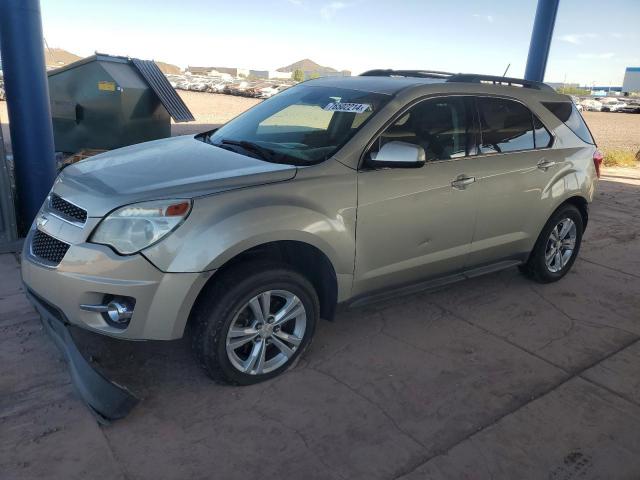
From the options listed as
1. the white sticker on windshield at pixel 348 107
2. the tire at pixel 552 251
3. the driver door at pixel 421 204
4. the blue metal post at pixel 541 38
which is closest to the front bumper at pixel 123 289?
the driver door at pixel 421 204

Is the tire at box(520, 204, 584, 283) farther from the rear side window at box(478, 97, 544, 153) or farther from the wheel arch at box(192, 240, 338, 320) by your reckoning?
the wheel arch at box(192, 240, 338, 320)

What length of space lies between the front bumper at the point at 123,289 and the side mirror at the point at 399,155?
1.28m

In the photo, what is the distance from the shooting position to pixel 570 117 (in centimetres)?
474

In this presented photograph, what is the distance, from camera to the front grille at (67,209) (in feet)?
9.27

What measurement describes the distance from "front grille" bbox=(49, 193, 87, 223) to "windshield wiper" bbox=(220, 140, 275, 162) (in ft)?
3.59

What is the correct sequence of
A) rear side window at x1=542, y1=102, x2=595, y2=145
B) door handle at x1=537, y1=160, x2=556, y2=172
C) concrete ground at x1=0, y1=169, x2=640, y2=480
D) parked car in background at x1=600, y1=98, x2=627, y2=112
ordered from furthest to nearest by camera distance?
parked car in background at x1=600, y1=98, x2=627, y2=112 < rear side window at x1=542, y1=102, x2=595, y2=145 < door handle at x1=537, y1=160, x2=556, y2=172 < concrete ground at x1=0, y1=169, x2=640, y2=480

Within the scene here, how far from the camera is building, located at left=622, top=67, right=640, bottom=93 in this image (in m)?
103

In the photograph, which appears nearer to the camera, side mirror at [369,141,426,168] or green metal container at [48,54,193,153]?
side mirror at [369,141,426,168]

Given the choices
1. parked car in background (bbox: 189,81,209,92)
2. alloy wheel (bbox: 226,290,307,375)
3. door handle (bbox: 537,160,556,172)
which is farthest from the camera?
parked car in background (bbox: 189,81,209,92)

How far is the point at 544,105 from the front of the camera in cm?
446

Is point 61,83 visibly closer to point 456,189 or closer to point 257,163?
point 257,163

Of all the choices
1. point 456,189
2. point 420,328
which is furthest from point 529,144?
point 420,328

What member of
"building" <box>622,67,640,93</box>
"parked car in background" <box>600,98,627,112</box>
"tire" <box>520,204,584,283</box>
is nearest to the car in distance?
"tire" <box>520,204,584,283</box>

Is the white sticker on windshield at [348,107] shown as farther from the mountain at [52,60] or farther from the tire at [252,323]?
the mountain at [52,60]
